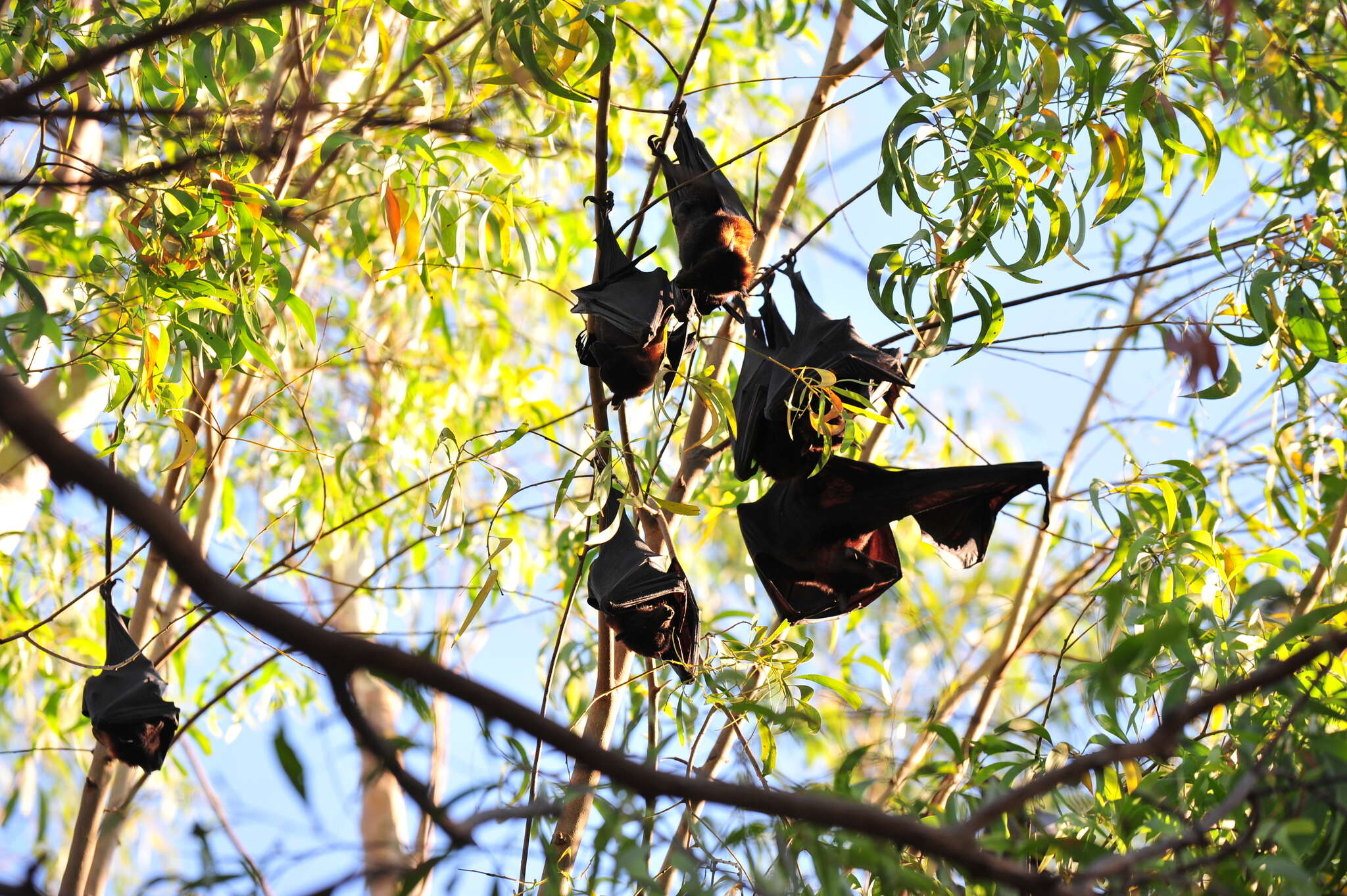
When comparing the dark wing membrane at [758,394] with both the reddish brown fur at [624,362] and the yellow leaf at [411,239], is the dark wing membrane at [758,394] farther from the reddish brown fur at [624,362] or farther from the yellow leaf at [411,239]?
the yellow leaf at [411,239]

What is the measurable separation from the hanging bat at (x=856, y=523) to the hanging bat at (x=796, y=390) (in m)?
0.07

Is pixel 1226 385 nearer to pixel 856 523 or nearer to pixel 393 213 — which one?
pixel 856 523

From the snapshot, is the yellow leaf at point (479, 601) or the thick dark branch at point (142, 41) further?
the yellow leaf at point (479, 601)

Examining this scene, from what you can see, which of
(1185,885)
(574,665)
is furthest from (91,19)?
(1185,885)

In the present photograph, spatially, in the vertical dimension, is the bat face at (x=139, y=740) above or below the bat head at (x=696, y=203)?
below

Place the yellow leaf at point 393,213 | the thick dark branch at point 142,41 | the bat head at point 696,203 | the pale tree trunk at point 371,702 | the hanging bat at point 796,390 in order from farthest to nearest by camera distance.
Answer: the pale tree trunk at point 371,702
the yellow leaf at point 393,213
the bat head at point 696,203
the hanging bat at point 796,390
the thick dark branch at point 142,41

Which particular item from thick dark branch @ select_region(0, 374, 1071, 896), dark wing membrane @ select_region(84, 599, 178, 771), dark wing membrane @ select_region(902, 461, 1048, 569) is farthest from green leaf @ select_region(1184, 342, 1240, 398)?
dark wing membrane @ select_region(84, 599, 178, 771)

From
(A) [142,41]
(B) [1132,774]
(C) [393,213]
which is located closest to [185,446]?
(C) [393,213]

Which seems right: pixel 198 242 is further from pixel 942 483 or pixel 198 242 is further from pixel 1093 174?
pixel 1093 174

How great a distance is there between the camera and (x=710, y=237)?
159cm

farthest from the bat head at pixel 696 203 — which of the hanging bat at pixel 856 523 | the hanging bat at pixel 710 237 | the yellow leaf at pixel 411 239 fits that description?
the yellow leaf at pixel 411 239

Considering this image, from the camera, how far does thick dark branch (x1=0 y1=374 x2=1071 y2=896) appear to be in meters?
0.62

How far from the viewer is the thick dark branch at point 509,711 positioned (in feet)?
2.02

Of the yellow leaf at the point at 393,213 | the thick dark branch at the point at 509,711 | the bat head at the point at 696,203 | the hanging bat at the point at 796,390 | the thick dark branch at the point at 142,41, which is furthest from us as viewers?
the yellow leaf at the point at 393,213
